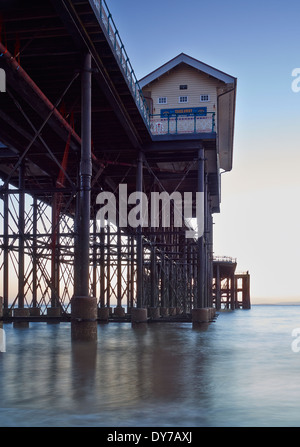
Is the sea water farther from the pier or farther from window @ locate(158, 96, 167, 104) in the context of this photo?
window @ locate(158, 96, 167, 104)

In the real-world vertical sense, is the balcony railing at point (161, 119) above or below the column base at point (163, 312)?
above

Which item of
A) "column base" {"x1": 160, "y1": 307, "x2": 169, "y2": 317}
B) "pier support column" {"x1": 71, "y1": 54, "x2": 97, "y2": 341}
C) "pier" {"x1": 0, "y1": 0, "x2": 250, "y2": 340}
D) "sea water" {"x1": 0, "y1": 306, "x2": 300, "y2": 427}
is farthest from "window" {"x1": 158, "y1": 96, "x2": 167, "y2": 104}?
"sea water" {"x1": 0, "y1": 306, "x2": 300, "y2": 427}

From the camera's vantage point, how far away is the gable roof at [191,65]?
102 feet

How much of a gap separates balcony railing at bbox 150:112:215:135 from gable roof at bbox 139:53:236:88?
151 inches

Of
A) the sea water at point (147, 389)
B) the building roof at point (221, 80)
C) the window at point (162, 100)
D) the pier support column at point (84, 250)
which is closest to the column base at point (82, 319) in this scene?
the pier support column at point (84, 250)

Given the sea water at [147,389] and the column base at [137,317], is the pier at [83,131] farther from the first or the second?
the sea water at [147,389]

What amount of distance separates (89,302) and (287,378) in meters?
8.24

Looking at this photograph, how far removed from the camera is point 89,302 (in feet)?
54.7

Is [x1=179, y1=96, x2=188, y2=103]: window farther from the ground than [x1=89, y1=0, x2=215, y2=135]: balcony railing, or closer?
farther from the ground

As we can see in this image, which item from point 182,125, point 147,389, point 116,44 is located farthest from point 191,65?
point 147,389

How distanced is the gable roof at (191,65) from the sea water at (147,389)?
20389 mm

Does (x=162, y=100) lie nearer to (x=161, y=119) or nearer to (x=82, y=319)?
(x=161, y=119)

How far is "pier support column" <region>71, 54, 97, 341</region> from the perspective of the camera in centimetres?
1664

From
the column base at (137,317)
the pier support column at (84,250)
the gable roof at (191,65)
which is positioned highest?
the gable roof at (191,65)
